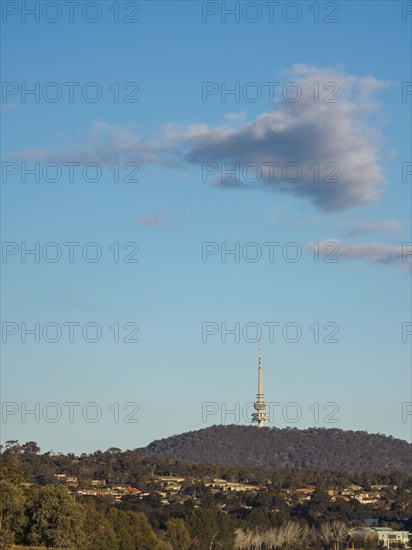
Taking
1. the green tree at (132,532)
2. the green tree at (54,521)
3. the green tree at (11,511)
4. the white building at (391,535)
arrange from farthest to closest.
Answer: the white building at (391,535)
the green tree at (132,532)
the green tree at (54,521)
the green tree at (11,511)

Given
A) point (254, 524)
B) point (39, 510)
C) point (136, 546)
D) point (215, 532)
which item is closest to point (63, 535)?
point (39, 510)

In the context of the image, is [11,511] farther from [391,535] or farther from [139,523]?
[391,535]

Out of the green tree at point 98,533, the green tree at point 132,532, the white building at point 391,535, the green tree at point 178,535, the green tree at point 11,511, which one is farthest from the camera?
the white building at point 391,535

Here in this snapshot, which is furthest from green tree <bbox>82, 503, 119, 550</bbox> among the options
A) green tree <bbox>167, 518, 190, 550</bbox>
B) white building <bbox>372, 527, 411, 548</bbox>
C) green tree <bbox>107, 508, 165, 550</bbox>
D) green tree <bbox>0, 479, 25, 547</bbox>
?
white building <bbox>372, 527, 411, 548</bbox>

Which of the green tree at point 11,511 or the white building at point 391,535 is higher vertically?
the green tree at point 11,511

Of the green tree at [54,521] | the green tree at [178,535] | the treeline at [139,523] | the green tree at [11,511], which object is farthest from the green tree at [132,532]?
the green tree at [11,511]

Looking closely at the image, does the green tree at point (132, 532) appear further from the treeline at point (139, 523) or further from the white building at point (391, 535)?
the white building at point (391, 535)

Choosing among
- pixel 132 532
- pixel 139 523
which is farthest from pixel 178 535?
pixel 132 532
